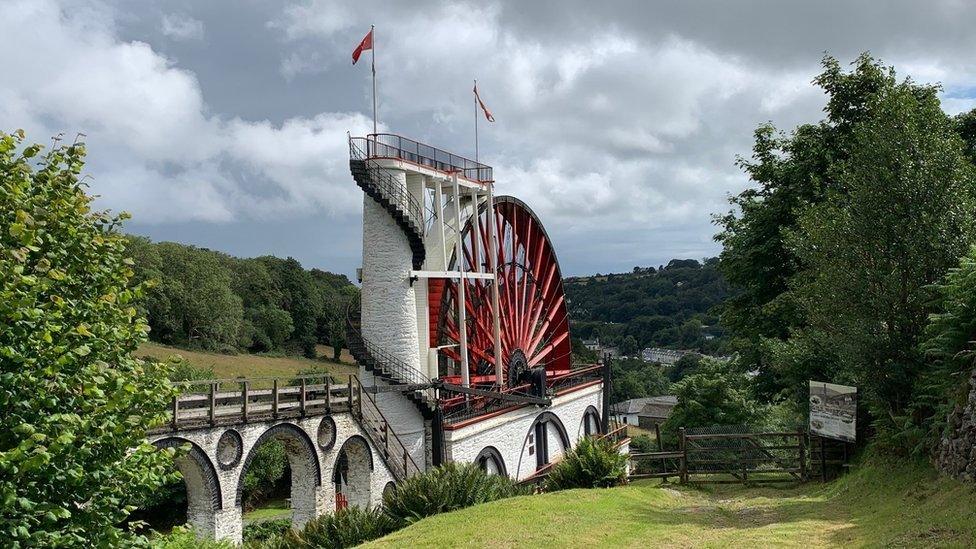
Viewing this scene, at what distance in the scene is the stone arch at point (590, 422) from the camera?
2822cm

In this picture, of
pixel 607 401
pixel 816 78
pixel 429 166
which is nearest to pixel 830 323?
pixel 816 78

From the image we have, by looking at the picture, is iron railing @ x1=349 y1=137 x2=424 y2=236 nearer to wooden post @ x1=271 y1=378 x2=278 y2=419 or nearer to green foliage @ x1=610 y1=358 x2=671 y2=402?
wooden post @ x1=271 y1=378 x2=278 y2=419

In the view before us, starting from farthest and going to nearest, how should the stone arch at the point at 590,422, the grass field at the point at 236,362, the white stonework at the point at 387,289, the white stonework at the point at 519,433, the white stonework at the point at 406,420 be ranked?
the grass field at the point at 236,362
the stone arch at the point at 590,422
the white stonework at the point at 387,289
the white stonework at the point at 519,433
the white stonework at the point at 406,420

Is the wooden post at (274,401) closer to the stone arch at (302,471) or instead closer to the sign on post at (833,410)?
the stone arch at (302,471)

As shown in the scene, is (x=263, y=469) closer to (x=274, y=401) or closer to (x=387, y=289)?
(x=387, y=289)

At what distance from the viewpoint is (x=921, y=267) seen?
41.5 feet

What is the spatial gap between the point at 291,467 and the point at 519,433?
809 centimetres

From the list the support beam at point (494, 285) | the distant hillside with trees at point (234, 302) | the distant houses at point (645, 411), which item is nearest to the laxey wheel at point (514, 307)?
the support beam at point (494, 285)

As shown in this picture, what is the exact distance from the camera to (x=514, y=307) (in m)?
29.0

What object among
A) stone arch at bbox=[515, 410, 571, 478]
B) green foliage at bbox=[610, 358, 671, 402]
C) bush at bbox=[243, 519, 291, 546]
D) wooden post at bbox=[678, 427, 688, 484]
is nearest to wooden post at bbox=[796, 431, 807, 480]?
wooden post at bbox=[678, 427, 688, 484]

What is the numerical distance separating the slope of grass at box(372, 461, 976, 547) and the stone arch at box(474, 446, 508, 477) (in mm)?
6478

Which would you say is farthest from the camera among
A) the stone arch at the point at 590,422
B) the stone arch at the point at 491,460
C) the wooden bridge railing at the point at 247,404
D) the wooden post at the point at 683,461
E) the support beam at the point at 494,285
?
the stone arch at the point at 590,422

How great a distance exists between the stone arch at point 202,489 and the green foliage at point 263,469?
20360mm

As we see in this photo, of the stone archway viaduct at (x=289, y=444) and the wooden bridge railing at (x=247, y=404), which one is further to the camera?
the stone archway viaduct at (x=289, y=444)
